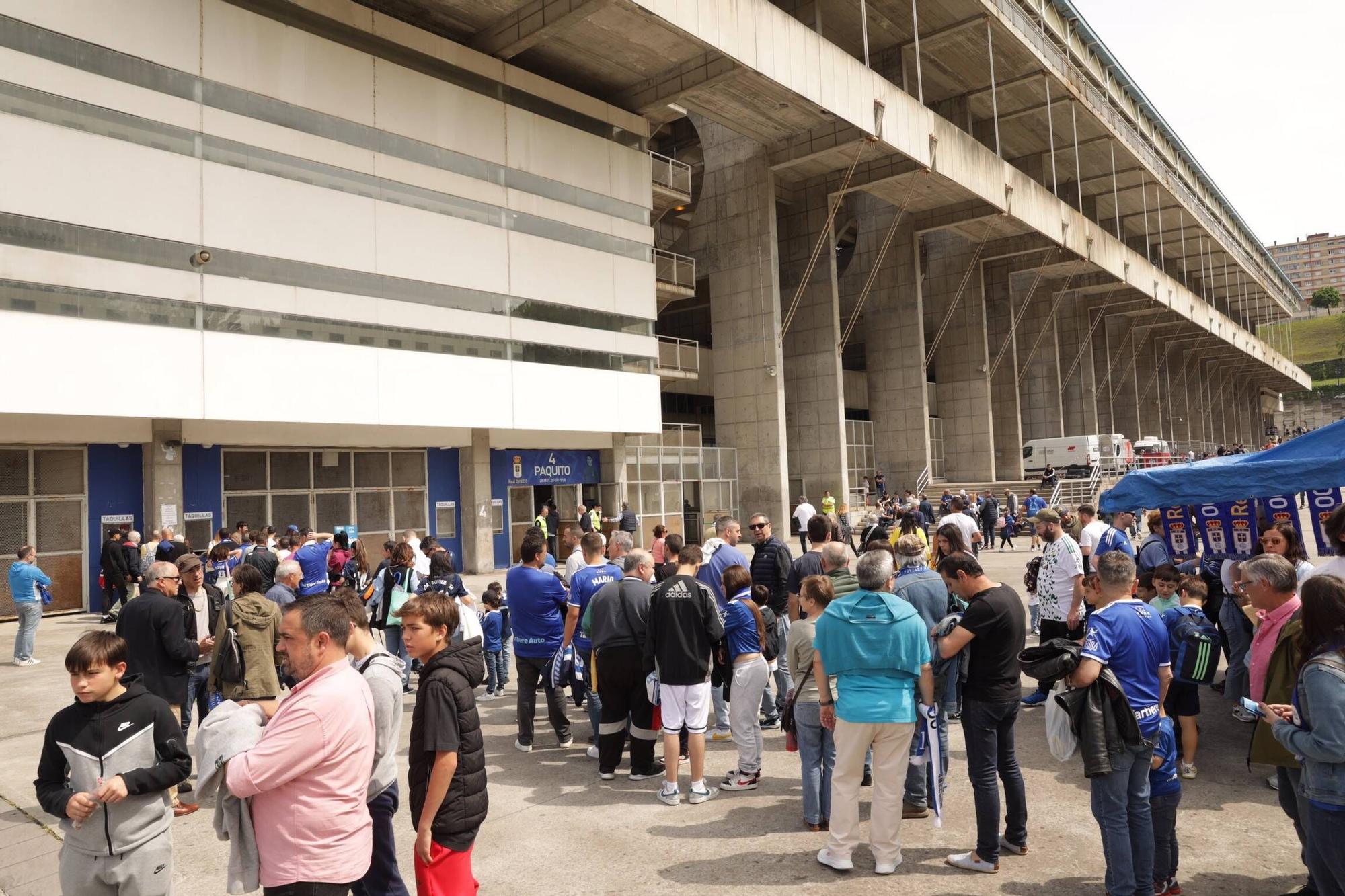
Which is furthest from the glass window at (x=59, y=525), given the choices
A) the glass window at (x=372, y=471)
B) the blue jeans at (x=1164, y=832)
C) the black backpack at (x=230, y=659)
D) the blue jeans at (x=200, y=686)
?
the blue jeans at (x=1164, y=832)

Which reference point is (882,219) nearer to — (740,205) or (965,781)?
(740,205)

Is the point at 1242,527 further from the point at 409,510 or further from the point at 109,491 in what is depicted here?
the point at 109,491

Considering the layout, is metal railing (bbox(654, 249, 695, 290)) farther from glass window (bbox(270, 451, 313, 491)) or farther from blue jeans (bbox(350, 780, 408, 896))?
blue jeans (bbox(350, 780, 408, 896))

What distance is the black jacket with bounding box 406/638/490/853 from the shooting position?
12.1 ft

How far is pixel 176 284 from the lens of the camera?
15.7 meters

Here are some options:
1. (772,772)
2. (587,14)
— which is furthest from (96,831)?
(587,14)

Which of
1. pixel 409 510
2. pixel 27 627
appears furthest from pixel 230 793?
pixel 409 510

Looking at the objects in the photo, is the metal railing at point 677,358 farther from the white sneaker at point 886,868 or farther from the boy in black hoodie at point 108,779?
the boy in black hoodie at point 108,779

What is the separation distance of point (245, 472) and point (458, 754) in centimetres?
1707

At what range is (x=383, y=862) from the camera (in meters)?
3.78

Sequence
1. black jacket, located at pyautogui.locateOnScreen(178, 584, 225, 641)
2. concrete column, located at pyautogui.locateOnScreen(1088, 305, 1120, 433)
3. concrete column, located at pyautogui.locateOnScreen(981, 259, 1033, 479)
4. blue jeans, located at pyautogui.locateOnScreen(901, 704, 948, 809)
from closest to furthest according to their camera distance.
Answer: blue jeans, located at pyautogui.locateOnScreen(901, 704, 948, 809) < black jacket, located at pyautogui.locateOnScreen(178, 584, 225, 641) < concrete column, located at pyautogui.locateOnScreen(981, 259, 1033, 479) < concrete column, located at pyautogui.locateOnScreen(1088, 305, 1120, 433)

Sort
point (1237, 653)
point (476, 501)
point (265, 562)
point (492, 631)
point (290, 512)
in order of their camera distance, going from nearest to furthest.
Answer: point (1237, 653) < point (492, 631) < point (265, 562) < point (290, 512) < point (476, 501)

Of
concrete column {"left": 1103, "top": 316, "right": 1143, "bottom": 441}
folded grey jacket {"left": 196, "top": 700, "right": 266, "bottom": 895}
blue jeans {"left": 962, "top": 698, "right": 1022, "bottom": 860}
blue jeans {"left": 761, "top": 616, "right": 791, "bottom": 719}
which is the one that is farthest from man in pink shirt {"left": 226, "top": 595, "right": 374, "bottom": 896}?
concrete column {"left": 1103, "top": 316, "right": 1143, "bottom": 441}

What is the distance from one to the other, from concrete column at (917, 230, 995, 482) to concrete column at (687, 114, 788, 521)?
49.0ft
